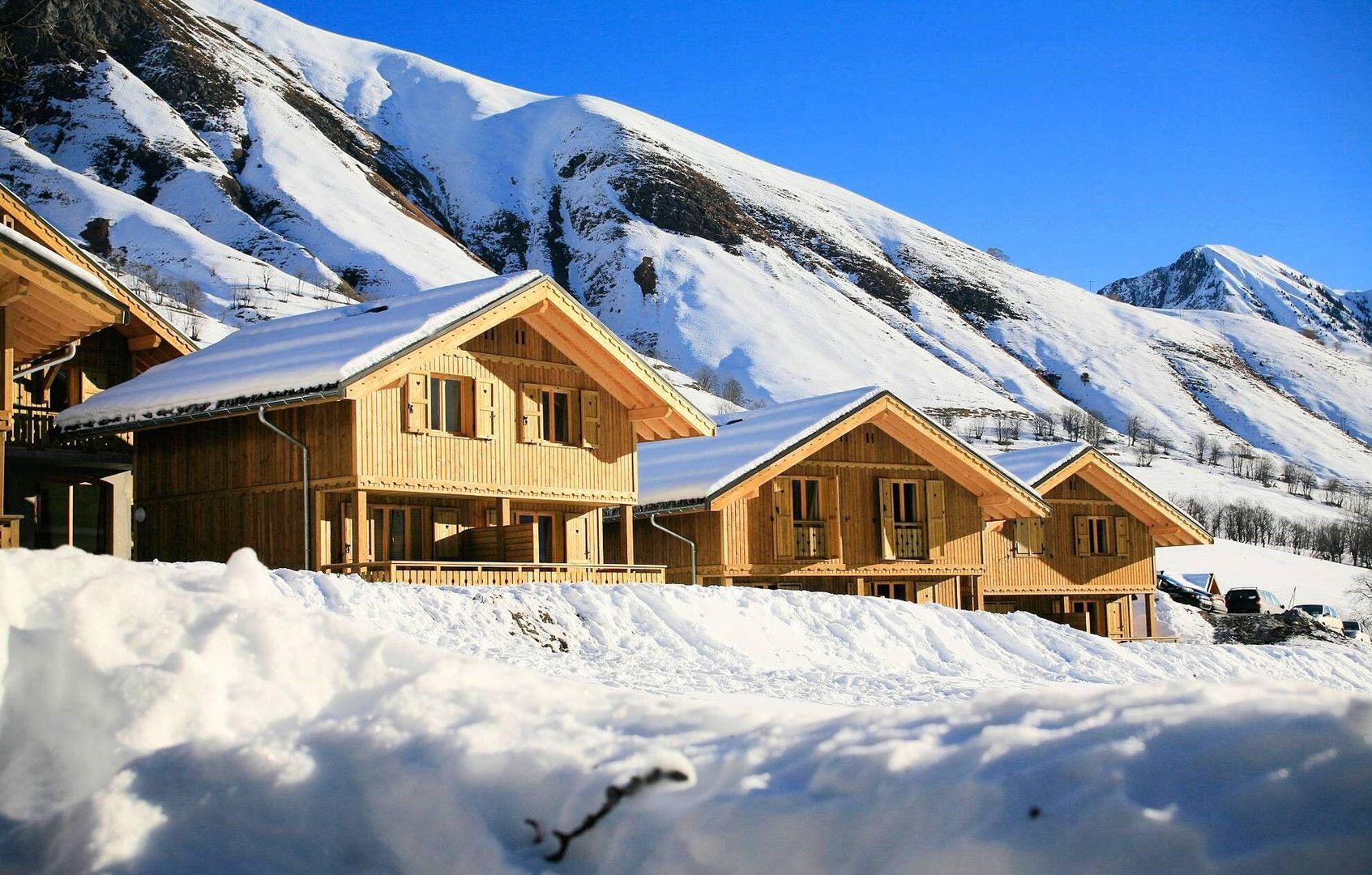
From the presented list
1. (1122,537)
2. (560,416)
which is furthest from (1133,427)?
(560,416)

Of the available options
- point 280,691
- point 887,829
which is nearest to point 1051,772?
point 887,829

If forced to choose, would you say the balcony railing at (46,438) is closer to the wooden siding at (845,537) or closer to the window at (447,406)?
the window at (447,406)

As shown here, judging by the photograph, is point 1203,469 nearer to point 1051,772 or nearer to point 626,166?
point 626,166

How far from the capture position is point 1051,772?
517cm

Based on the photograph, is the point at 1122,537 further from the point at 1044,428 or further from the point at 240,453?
the point at 1044,428

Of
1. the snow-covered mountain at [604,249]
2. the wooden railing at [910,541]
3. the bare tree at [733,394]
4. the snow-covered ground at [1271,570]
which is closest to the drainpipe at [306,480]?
the wooden railing at [910,541]

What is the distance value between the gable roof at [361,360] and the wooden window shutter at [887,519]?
5.99m

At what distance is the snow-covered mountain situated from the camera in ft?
428

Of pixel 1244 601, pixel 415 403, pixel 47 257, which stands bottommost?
pixel 1244 601

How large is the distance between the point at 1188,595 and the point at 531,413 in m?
38.2

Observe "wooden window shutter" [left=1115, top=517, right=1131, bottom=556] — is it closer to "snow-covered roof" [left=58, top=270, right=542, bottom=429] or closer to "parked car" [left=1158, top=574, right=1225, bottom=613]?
"parked car" [left=1158, top=574, right=1225, bottom=613]

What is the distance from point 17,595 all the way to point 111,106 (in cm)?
14510

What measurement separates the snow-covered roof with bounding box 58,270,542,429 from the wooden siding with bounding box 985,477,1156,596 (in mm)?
17760

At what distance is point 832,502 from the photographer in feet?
115
